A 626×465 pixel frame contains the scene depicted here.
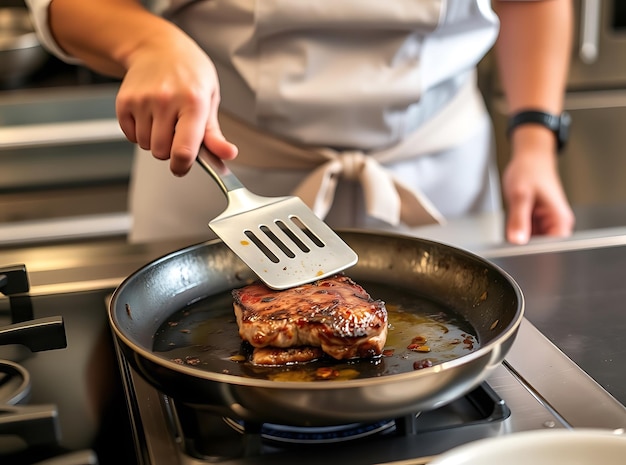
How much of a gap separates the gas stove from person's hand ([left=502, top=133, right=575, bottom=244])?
0.32 meters

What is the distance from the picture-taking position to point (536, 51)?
132cm

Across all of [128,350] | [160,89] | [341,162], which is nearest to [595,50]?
[341,162]

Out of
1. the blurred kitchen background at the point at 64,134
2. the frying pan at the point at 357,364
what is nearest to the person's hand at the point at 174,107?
the frying pan at the point at 357,364

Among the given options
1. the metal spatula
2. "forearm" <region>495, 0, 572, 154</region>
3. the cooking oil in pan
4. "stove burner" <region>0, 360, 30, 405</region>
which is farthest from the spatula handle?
"forearm" <region>495, 0, 572, 154</region>

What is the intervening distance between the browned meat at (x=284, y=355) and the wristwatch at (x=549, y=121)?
0.75 m

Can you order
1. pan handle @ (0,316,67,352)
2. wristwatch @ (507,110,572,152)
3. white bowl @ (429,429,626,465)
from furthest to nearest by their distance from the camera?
wristwatch @ (507,110,572,152) → pan handle @ (0,316,67,352) → white bowl @ (429,429,626,465)

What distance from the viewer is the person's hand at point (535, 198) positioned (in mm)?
1130

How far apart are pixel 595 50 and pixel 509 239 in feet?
4.18

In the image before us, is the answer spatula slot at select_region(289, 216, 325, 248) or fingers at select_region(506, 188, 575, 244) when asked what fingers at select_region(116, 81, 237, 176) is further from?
fingers at select_region(506, 188, 575, 244)

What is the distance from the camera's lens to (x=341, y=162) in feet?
3.71

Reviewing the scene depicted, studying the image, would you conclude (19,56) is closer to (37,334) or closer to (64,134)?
(64,134)

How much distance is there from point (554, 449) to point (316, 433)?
0.56 ft

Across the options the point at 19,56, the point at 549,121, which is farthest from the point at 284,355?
the point at 19,56

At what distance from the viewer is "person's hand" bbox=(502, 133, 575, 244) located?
44.5 inches
